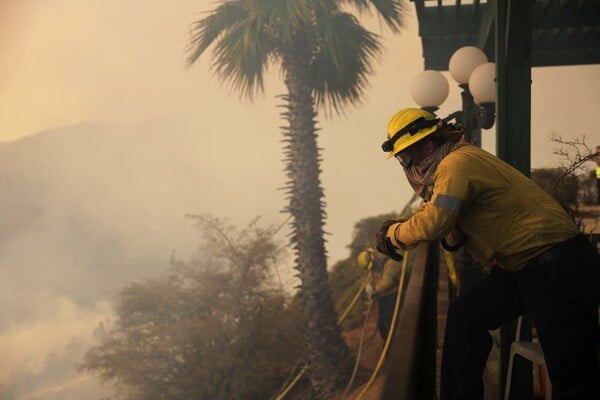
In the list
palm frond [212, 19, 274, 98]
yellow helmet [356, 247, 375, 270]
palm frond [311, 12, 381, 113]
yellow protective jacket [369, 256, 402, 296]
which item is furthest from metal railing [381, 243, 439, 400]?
palm frond [311, 12, 381, 113]

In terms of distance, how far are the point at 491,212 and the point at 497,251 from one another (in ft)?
0.39

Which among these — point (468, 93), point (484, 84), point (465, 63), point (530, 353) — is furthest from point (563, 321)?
point (468, 93)

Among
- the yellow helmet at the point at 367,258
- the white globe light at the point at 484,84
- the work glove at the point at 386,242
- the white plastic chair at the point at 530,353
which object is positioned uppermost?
the white globe light at the point at 484,84

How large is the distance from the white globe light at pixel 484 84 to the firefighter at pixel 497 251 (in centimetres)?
185

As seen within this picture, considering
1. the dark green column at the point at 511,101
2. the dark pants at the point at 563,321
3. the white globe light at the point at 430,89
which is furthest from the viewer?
the white globe light at the point at 430,89

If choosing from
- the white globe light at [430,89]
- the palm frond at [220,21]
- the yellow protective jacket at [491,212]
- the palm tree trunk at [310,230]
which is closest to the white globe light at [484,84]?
the white globe light at [430,89]

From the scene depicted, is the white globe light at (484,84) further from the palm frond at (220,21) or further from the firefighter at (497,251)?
the palm frond at (220,21)

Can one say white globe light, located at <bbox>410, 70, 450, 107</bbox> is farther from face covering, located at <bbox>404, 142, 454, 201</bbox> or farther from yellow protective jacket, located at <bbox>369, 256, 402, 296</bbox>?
yellow protective jacket, located at <bbox>369, 256, 402, 296</bbox>

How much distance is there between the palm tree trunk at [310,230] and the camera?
905cm

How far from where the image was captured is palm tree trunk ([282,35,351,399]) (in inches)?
356

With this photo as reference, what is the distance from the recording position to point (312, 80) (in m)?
9.20

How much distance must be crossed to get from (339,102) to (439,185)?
26.2 ft

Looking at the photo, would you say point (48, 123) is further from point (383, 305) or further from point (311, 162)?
point (383, 305)

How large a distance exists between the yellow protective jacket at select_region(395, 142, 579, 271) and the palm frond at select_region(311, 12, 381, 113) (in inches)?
277
